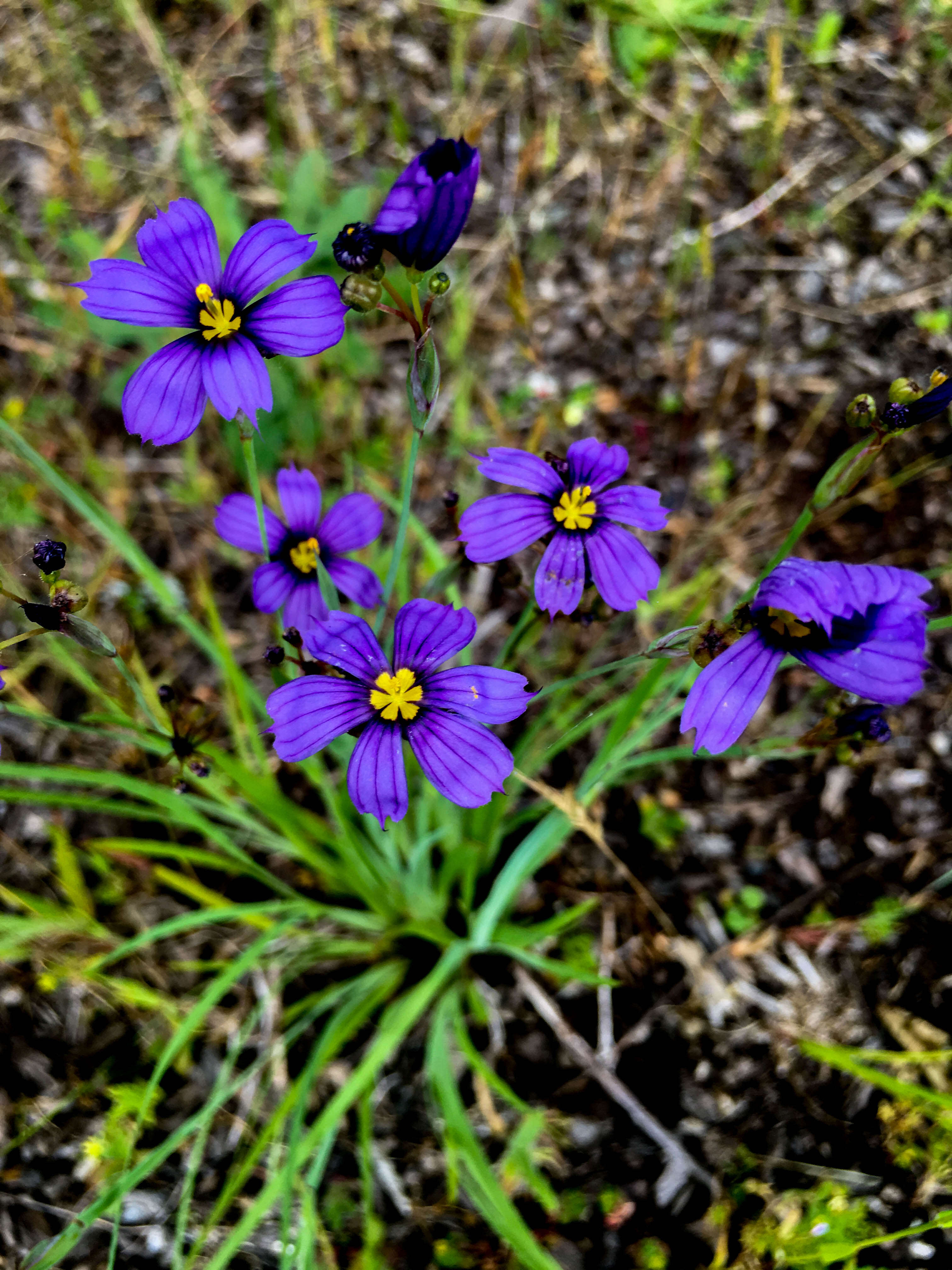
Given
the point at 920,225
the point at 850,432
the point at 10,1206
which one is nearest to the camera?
the point at 10,1206

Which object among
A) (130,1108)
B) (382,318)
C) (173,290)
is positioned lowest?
(130,1108)

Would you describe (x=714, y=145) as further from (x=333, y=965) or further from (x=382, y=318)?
(x=333, y=965)

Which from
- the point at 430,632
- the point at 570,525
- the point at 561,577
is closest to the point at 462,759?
the point at 430,632


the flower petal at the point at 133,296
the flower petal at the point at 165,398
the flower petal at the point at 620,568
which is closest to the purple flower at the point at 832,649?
the flower petal at the point at 620,568

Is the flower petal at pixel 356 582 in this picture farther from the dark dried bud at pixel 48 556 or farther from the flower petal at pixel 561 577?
the dark dried bud at pixel 48 556

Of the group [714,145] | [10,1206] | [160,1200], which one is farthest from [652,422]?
[10,1206]

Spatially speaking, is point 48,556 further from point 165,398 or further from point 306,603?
point 306,603

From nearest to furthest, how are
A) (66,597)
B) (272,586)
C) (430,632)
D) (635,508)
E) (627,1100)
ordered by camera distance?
1. (66,597)
2. (430,632)
3. (635,508)
4. (272,586)
5. (627,1100)
